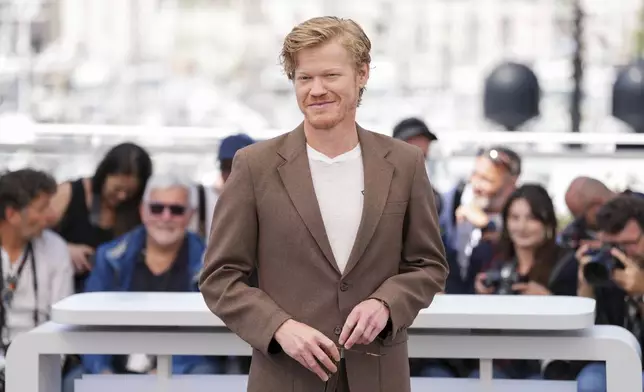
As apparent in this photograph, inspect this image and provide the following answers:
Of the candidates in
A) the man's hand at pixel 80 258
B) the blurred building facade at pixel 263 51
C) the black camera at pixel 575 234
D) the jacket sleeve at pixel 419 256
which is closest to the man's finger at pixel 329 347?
the jacket sleeve at pixel 419 256

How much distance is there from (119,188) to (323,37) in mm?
2957

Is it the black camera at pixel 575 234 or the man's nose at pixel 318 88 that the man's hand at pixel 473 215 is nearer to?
the black camera at pixel 575 234

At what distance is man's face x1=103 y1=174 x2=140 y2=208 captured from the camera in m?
4.95

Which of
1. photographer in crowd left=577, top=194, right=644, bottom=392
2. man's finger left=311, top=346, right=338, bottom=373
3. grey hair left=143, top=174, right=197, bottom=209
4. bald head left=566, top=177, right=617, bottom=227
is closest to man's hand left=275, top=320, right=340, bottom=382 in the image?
man's finger left=311, top=346, right=338, bottom=373

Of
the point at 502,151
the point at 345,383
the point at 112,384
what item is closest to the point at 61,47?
the point at 502,151

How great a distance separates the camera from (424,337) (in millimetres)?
3062

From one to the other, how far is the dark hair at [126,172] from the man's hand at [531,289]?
1448 millimetres

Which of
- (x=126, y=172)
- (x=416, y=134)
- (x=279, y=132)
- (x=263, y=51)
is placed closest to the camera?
(x=416, y=134)

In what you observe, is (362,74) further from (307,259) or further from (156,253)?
(156,253)

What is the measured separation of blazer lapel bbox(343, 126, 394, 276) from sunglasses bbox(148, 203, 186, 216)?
7.73ft

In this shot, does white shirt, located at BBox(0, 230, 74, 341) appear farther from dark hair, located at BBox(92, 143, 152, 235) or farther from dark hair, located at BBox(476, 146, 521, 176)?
dark hair, located at BBox(476, 146, 521, 176)

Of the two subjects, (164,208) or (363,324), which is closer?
(363,324)

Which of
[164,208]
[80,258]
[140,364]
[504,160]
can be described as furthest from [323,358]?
[504,160]

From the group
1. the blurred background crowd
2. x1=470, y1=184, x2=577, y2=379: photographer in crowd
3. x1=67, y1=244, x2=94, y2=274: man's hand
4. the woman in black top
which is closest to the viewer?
x1=470, y1=184, x2=577, y2=379: photographer in crowd
